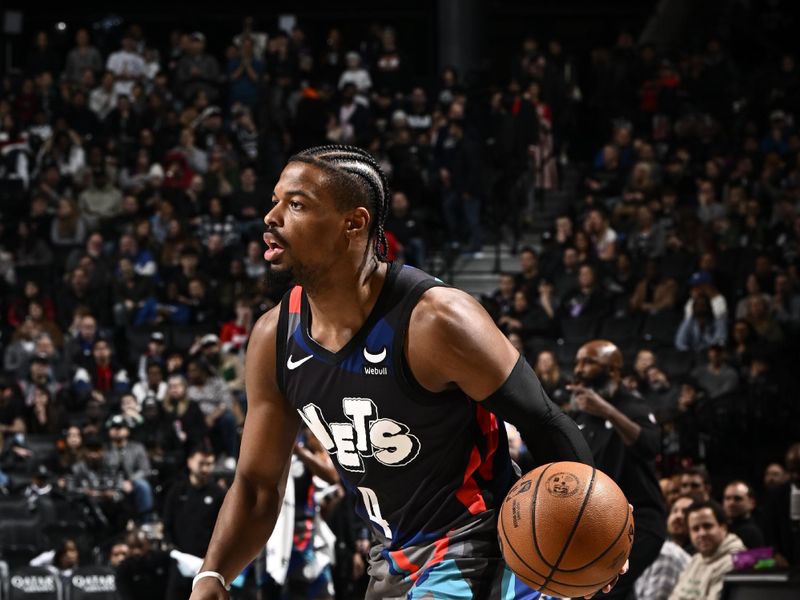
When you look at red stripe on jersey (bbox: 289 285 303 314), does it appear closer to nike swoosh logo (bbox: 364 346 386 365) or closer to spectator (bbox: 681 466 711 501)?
nike swoosh logo (bbox: 364 346 386 365)

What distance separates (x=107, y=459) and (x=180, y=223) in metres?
4.22

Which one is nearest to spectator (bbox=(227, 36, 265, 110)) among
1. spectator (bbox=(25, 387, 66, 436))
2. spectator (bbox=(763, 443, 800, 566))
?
spectator (bbox=(25, 387, 66, 436))

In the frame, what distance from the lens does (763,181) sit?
1544 cm

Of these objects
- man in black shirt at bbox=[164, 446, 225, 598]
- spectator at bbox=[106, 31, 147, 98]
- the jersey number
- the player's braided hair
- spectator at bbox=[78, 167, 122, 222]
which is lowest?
man in black shirt at bbox=[164, 446, 225, 598]

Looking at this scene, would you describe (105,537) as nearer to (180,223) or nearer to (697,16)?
(180,223)

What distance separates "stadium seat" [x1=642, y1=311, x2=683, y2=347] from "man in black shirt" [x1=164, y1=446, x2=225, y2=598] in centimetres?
486

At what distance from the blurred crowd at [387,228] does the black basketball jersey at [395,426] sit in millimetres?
7297

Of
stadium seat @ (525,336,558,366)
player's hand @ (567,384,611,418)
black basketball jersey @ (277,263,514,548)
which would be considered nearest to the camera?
black basketball jersey @ (277,263,514,548)

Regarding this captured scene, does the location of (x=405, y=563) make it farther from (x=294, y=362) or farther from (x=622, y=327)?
(x=622, y=327)

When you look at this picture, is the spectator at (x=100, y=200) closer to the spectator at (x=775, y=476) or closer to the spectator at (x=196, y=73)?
the spectator at (x=196, y=73)

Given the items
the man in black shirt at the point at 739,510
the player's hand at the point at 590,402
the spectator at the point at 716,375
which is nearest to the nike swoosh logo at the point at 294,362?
the player's hand at the point at 590,402

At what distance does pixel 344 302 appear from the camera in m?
3.47

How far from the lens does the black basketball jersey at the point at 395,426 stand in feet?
11.2

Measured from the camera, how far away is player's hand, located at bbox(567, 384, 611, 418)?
6.64 meters
